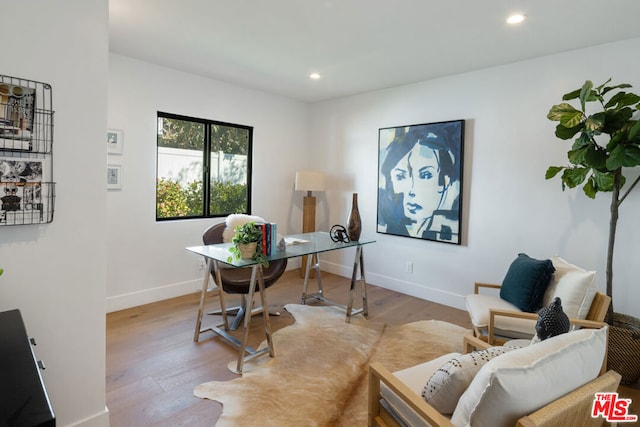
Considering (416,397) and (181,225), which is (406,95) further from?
(416,397)

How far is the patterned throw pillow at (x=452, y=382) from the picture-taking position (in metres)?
1.27

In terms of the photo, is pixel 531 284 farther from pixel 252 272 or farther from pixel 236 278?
pixel 236 278

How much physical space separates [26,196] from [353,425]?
2000 millimetres

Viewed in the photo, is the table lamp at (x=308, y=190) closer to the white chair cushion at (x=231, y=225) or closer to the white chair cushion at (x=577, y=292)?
the white chair cushion at (x=231, y=225)

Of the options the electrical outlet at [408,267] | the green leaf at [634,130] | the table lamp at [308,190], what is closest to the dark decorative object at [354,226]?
the electrical outlet at [408,267]

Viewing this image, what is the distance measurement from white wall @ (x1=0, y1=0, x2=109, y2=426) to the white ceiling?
101 centimetres

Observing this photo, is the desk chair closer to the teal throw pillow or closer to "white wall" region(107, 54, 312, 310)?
"white wall" region(107, 54, 312, 310)

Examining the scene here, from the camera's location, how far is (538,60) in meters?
3.26

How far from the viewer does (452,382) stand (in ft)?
4.18

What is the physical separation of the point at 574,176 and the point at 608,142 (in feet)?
1.04

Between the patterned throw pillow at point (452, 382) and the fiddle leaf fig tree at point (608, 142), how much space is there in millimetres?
1993

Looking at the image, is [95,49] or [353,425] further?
[353,425]

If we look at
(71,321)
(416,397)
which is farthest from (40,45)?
(416,397)

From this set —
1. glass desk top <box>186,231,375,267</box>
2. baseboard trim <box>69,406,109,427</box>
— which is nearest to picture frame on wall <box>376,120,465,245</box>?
glass desk top <box>186,231,375,267</box>
